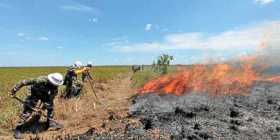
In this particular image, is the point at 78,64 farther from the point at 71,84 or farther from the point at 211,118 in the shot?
the point at 211,118

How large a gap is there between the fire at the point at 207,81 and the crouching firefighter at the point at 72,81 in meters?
5.27

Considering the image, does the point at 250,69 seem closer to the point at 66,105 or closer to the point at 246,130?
the point at 66,105

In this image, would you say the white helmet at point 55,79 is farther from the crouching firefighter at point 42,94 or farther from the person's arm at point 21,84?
the person's arm at point 21,84

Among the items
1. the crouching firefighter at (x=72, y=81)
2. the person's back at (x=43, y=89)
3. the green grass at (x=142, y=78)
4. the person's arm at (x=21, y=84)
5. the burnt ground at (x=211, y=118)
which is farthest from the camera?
the green grass at (x=142, y=78)

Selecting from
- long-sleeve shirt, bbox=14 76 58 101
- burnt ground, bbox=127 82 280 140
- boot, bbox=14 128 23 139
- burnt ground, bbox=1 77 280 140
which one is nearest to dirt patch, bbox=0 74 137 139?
burnt ground, bbox=1 77 280 140

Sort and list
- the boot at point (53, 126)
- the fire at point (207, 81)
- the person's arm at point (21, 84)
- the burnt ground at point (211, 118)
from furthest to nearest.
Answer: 1. the fire at point (207, 81)
2. the boot at point (53, 126)
3. the person's arm at point (21, 84)
4. the burnt ground at point (211, 118)

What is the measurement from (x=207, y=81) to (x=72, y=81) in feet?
33.0

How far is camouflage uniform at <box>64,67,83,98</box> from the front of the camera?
18.7m

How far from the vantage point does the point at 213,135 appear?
10.2m

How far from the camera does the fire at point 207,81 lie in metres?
22.9

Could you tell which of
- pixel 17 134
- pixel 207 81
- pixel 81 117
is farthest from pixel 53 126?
pixel 207 81

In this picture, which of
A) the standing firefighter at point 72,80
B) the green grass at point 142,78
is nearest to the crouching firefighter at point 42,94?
the standing firefighter at point 72,80

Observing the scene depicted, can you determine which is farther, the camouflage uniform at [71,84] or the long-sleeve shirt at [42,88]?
the camouflage uniform at [71,84]

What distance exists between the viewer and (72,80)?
19.0m
